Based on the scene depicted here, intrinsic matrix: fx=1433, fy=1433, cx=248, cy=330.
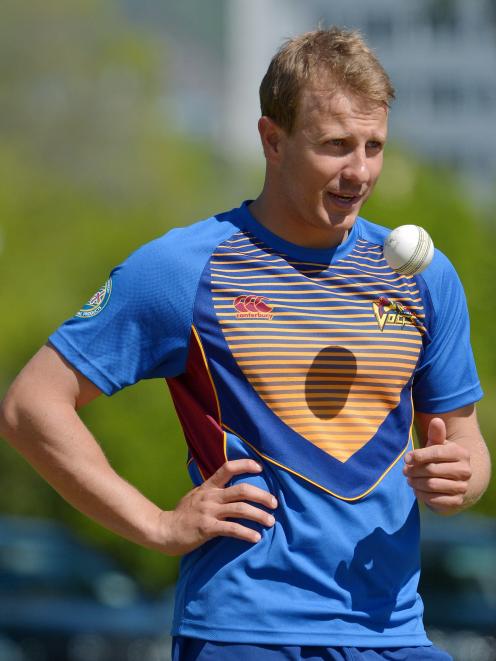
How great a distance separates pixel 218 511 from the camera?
3.35 m

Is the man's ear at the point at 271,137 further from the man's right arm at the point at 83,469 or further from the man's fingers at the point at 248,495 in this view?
the man's fingers at the point at 248,495

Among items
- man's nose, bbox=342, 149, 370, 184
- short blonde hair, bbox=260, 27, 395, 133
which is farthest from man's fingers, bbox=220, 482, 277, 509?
short blonde hair, bbox=260, 27, 395, 133

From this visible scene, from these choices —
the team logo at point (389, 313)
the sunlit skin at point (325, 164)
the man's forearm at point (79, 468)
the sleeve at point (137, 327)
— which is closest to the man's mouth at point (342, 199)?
the sunlit skin at point (325, 164)

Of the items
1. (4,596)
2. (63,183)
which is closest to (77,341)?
(4,596)

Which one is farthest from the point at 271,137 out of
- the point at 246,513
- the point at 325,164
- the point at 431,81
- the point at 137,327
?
the point at 431,81

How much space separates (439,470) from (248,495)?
1.47ft

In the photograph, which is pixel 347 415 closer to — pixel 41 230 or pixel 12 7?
pixel 41 230

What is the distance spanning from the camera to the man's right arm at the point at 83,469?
133 inches

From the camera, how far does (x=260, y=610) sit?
3.32 meters

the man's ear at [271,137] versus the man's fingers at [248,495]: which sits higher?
the man's ear at [271,137]

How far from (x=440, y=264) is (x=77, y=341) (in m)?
0.95

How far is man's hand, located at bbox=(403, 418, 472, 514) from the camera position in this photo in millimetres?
3328

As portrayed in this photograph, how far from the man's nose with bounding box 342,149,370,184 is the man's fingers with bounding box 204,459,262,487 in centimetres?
72

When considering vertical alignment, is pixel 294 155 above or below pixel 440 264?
above
